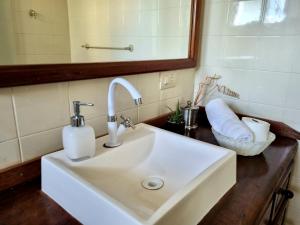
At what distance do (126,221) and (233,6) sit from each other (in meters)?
1.03

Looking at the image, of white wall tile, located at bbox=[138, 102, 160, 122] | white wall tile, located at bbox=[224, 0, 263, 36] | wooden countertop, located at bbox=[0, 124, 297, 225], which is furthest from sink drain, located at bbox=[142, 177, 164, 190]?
white wall tile, located at bbox=[224, 0, 263, 36]

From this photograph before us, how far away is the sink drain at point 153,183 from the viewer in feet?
2.47

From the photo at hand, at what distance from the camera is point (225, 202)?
0.63m

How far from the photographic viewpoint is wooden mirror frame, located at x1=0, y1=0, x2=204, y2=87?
0.60 m

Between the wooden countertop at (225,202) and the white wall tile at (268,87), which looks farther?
the white wall tile at (268,87)

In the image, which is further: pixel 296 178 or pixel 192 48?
pixel 192 48

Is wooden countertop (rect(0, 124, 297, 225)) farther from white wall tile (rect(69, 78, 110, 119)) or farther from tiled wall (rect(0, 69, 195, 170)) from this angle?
white wall tile (rect(69, 78, 110, 119))

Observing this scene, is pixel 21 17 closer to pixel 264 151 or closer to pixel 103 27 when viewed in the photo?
pixel 103 27

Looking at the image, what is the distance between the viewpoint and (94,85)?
82 centimetres

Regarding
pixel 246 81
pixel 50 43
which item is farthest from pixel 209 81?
pixel 50 43

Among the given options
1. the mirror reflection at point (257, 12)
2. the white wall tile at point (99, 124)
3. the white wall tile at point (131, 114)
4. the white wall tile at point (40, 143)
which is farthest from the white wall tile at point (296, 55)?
the white wall tile at point (40, 143)

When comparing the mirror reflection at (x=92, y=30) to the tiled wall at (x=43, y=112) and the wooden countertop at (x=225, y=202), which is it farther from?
the wooden countertop at (x=225, y=202)

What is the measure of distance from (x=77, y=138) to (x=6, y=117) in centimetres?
19

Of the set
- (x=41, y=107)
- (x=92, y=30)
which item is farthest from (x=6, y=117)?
(x=92, y=30)
